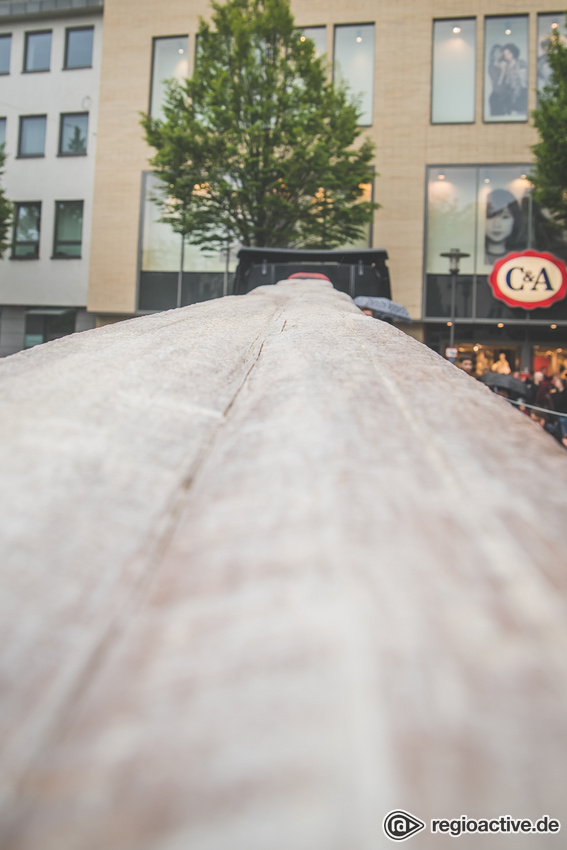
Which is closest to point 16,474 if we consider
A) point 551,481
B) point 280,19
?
point 551,481

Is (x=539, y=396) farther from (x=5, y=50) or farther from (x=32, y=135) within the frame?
(x=5, y=50)

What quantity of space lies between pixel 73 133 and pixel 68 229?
115 inches

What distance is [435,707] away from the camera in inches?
11.6

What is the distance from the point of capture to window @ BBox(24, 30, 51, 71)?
17953 millimetres

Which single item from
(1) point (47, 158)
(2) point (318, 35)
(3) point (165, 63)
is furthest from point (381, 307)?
(1) point (47, 158)

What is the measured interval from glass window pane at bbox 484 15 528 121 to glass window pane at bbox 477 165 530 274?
1.48 m

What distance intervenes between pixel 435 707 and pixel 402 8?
61.4ft

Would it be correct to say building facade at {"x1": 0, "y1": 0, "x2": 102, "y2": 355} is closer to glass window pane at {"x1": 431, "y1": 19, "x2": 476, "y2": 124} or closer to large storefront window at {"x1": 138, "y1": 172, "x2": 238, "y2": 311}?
large storefront window at {"x1": 138, "y1": 172, "x2": 238, "y2": 311}

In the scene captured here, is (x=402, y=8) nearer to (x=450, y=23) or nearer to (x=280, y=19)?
(x=450, y=23)

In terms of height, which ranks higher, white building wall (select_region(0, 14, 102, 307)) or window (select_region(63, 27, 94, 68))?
window (select_region(63, 27, 94, 68))

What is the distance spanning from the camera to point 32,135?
18094 millimetres

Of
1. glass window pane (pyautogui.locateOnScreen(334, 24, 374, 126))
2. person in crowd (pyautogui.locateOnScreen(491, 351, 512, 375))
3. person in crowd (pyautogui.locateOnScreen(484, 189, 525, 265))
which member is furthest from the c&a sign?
glass window pane (pyautogui.locateOnScreen(334, 24, 374, 126))

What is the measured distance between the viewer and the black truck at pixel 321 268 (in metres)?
7.36

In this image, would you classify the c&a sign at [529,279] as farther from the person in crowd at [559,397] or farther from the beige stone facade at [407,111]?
the person in crowd at [559,397]
